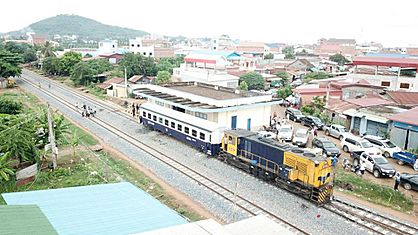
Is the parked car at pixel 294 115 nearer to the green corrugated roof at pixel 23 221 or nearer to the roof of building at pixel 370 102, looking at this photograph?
the roof of building at pixel 370 102

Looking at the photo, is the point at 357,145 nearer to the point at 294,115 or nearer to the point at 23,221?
the point at 294,115

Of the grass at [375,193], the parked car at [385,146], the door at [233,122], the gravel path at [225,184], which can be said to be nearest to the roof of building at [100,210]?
the gravel path at [225,184]

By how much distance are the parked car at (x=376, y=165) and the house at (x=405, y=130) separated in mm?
5094

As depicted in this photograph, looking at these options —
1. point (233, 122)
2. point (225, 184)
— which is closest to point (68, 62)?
point (233, 122)

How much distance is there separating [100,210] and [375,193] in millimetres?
14521

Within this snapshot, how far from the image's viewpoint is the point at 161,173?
20.3 metres

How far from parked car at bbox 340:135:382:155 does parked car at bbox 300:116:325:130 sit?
578cm

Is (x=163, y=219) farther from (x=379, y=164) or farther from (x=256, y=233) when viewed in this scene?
(x=379, y=164)

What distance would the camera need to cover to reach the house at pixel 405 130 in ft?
78.1

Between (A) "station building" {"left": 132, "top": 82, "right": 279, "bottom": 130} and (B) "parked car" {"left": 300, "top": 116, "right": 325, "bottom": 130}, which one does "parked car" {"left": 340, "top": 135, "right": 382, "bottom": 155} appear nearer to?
(B) "parked car" {"left": 300, "top": 116, "right": 325, "bottom": 130}

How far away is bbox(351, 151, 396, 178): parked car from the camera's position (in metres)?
19.4

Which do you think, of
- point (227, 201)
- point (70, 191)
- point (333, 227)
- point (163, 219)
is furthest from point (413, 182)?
point (70, 191)

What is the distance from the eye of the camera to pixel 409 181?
59.0 ft

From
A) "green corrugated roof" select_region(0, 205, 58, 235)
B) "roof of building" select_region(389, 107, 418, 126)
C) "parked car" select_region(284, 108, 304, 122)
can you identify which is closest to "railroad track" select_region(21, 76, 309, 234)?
"green corrugated roof" select_region(0, 205, 58, 235)
